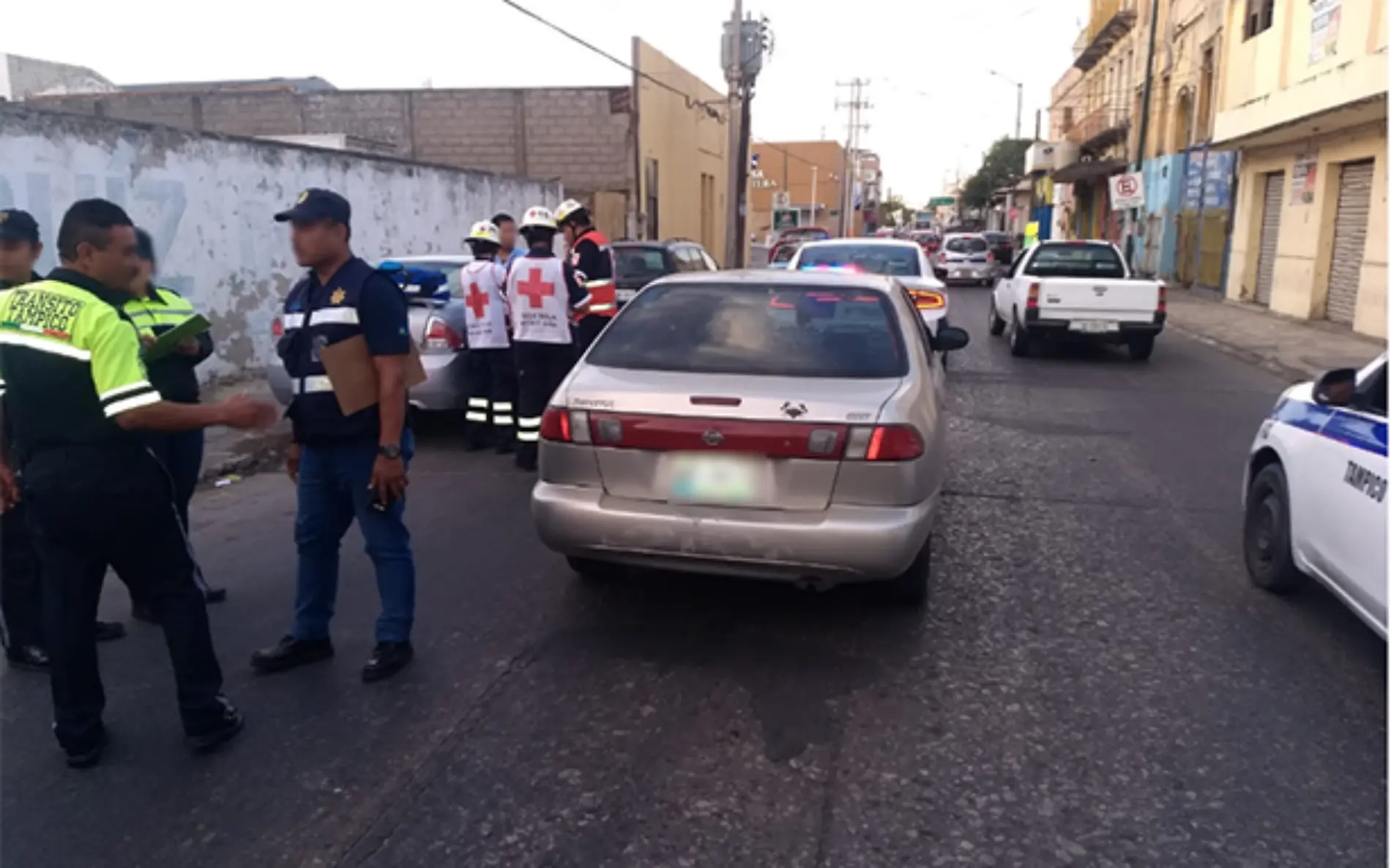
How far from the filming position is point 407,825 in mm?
3102

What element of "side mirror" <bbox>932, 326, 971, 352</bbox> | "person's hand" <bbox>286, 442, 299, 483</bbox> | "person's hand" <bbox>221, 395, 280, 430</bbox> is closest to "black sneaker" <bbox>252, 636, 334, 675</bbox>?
"person's hand" <bbox>286, 442, 299, 483</bbox>

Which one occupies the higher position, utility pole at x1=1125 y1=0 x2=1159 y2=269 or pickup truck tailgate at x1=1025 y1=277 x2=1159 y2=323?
utility pole at x1=1125 y1=0 x2=1159 y2=269

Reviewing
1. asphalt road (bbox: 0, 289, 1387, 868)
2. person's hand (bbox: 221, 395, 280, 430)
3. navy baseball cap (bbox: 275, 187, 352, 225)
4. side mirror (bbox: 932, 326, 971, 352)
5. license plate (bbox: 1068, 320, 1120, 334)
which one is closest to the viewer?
asphalt road (bbox: 0, 289, 1387, 868)

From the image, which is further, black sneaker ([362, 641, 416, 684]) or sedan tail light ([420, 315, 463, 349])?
sedan tail light ([420, 315, 463, 349])

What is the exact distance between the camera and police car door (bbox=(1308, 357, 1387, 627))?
368 cm

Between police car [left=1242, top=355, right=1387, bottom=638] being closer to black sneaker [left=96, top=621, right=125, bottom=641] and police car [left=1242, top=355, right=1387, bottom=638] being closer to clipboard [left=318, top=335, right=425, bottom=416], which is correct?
clipboard [left=318, top=335, right=425, bottom=416]

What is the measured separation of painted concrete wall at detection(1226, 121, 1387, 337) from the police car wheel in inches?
474

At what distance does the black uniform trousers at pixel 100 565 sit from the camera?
321cm

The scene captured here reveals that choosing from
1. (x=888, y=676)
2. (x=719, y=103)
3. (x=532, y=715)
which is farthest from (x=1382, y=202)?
(x=719, y=103)

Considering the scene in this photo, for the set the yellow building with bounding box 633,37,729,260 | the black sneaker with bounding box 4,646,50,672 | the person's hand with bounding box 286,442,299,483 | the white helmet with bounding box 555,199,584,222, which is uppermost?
the yellow building with bounding box 633,37,729,260

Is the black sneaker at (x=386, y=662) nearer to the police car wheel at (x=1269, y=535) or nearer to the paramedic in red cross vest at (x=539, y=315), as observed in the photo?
the paramedic in red cross vest at (x=539, y=315)

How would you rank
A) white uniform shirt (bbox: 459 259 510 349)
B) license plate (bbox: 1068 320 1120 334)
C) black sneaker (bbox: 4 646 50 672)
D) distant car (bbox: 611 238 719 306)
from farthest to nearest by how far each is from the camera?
distant car (bbox: 611 238 719 306) → license plate (bbox: 1068 320 1120 334) → white uniform shirt (bbox: 459 259 510 349) → black sneaker (bbox: 4 646 50 672)

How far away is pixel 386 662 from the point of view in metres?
4.09

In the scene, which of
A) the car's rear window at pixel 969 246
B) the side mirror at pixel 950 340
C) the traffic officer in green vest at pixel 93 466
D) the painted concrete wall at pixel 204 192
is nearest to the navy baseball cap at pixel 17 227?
the traffic officer in green vest at pixel 93 466
